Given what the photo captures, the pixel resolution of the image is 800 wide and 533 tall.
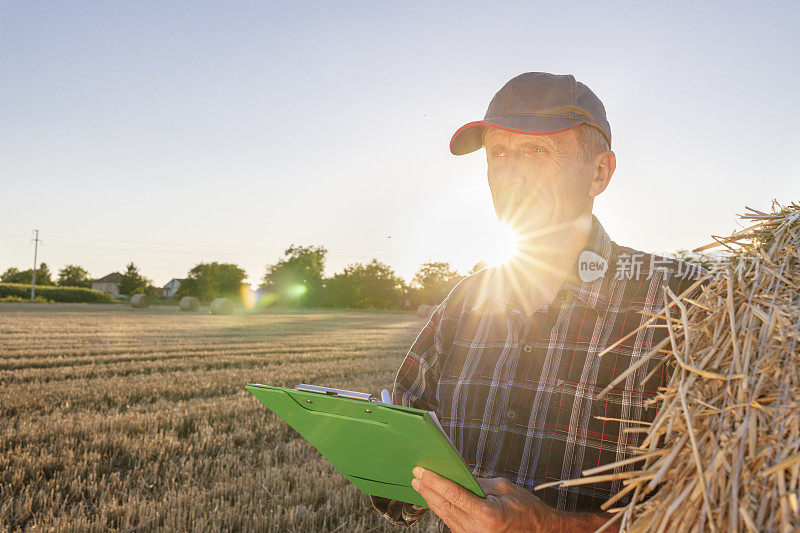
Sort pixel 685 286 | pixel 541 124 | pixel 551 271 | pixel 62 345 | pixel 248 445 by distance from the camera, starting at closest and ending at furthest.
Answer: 1. pixel 685 286
2. pixel 541 124
3. pixel 551 271
4. pixel 248 445
5. pixel 62 345

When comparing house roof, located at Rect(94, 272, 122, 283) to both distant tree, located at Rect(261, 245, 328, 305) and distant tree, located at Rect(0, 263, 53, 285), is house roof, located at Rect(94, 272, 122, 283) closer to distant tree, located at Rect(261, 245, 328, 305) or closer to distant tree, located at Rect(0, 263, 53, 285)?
distant tree, located at Rect(0, 263, 53, 285)

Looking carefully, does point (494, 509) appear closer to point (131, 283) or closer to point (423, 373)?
point (423, 373)

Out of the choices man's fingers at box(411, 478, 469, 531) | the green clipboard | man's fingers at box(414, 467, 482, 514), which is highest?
the green clipboard

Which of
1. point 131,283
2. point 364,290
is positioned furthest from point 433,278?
point 131,283

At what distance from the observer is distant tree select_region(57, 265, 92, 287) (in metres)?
96.6

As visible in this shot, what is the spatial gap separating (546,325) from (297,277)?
92.1 m

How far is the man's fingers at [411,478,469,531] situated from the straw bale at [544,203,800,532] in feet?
1.72

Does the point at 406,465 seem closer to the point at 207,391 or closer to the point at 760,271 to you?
the point at 760,271

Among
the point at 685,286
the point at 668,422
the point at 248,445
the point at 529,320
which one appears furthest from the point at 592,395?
the point at 248,445

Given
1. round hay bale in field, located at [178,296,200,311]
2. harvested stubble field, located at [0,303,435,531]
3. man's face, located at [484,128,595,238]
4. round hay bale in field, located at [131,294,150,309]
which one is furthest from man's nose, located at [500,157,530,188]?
round hay bale in field, located at [131,294,150,309]

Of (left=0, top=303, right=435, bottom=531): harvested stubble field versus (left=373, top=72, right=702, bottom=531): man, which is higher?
(left=373, top=72, right=702, bottom=531): man

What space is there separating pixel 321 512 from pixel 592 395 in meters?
2.98

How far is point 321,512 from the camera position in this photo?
13.6ft

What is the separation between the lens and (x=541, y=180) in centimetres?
219
